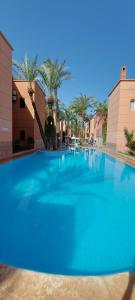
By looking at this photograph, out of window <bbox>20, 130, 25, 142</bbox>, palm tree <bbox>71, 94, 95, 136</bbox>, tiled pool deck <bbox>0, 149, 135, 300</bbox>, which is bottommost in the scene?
tiled pool deck <bbox>0, 149, 135, 300</bbox>

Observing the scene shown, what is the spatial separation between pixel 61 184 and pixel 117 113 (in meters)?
13.6

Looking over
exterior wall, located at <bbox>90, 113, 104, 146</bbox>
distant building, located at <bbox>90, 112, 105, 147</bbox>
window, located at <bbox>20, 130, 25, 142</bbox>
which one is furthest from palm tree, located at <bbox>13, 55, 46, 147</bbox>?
exterior wall, located at <bbox>90, 113, 104, 146</bbox>

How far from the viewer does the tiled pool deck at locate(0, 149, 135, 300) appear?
5.55 feet

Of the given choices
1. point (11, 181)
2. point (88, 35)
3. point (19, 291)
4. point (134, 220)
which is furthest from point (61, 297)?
point (88, 35)

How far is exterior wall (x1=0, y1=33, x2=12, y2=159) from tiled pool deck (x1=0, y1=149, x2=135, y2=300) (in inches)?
447

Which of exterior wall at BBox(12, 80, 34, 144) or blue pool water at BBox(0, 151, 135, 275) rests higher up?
exterior wall at BBox(12, 80, 34, 144)

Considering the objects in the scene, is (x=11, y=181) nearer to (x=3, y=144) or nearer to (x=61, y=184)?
(x=61, y=184)

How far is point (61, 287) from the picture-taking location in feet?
5.99

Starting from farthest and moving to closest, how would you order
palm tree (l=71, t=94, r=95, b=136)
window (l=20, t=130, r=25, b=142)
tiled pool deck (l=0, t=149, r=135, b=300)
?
palm tree (l=71, t=94, r=95, b=136) → window (l=20, t=130, r=25, b=142) → tiled pool deck (l=0, t=149, r=135, b=300)

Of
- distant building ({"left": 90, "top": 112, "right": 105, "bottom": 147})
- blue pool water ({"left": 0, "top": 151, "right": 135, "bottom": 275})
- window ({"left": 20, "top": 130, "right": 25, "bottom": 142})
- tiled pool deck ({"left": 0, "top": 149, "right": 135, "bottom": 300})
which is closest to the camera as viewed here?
tiled pool deck ({"left": 0, "top": 149, "right": 135, "bottom": 300})

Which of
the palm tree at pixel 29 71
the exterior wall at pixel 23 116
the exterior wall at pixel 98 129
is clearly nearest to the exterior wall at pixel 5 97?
the palm tree at pixel 29 71

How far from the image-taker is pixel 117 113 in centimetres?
1858

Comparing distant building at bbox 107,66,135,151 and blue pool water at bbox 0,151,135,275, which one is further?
distant building at bbox 107,66,135,151

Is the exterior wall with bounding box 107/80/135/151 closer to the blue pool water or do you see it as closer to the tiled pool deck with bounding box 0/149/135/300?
the blue pool water
